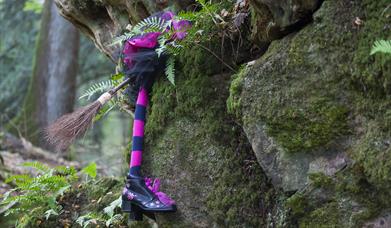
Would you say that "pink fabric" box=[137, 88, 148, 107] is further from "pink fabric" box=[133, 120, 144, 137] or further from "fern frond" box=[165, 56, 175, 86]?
"fern frond" box=[165, 56, 175, 86]

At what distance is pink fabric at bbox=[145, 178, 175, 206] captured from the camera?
15.7 ft

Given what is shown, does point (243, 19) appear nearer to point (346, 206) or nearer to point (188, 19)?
point (188, 19)

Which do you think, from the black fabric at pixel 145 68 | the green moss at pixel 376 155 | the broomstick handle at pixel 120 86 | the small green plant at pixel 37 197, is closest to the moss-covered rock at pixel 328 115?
the green moss at pixel 376 155

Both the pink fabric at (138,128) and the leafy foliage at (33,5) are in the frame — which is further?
the leafy foliage at (33,5)

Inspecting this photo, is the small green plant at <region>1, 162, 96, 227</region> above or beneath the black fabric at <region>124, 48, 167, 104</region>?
beneath

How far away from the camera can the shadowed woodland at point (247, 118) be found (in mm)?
3555

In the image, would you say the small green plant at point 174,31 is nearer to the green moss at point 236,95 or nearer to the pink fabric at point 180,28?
the pink fabric at point 180,28

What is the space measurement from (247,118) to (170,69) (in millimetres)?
1006

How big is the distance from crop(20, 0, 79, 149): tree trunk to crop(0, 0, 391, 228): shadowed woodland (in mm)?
6581

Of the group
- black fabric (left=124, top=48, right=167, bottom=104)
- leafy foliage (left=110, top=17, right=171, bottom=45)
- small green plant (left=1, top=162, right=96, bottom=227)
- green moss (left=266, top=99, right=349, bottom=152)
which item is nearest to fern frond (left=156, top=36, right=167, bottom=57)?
leafy foliage (left=110, top=17, right=171, bottom=45)

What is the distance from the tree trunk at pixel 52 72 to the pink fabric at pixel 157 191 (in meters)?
8.76

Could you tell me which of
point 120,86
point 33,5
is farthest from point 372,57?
point 33,5

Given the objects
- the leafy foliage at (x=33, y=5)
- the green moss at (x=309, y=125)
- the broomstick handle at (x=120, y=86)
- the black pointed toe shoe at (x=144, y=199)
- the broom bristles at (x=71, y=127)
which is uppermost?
the leafy foliage at (x=33, y=5)

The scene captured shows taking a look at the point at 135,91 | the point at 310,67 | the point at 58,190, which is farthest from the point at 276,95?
the point at 58,190
